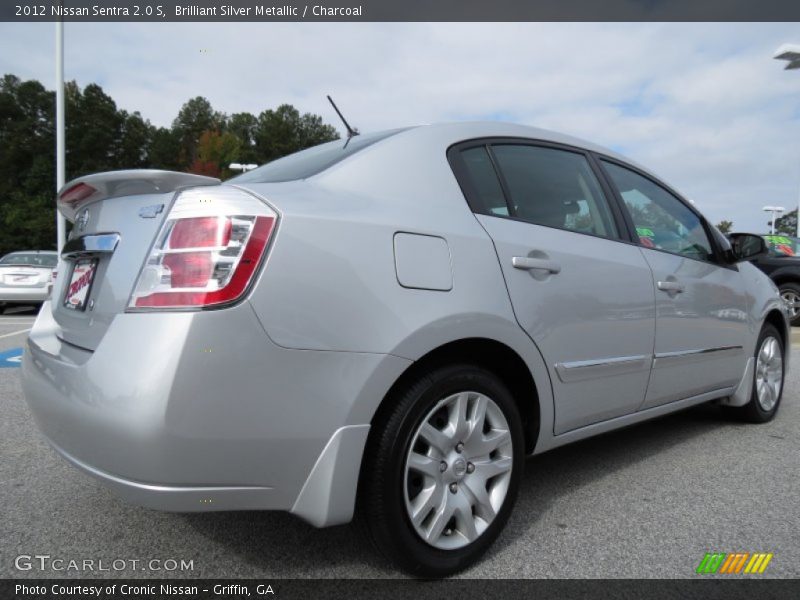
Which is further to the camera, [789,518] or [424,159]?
[789,518]

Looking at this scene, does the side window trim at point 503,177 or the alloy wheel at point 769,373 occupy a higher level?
the side window trim at point 503,177

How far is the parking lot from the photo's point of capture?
2.00 metres

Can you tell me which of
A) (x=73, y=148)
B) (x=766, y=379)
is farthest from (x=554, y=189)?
(x=73, y=148)

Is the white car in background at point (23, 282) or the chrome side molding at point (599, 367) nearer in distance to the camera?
the chrome side molding at point (599, 367)

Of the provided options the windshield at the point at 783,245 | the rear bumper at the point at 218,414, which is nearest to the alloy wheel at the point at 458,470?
the rear bumper at the point at 218,414

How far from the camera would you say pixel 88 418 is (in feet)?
5.24

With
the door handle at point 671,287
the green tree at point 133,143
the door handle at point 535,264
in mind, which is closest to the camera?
→ the door handle at point 535,264

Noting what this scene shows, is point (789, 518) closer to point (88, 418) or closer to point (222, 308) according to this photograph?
point (222, 308)

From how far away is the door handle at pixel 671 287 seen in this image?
2801mm

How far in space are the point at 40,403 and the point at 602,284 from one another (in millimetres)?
2085

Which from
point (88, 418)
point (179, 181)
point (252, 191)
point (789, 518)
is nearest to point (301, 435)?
point (88, 418)

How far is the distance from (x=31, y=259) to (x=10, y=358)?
676cm

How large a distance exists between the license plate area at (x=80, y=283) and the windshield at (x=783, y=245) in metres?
11.5
